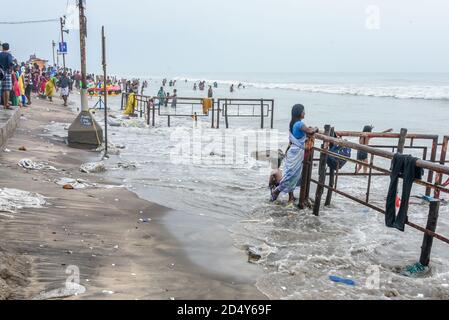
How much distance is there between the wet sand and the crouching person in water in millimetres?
2052

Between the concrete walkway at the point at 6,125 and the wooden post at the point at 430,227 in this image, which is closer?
the wooden post at the point at 430,227

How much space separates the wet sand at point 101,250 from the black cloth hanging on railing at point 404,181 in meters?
1.90

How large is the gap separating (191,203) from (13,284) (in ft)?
13.1

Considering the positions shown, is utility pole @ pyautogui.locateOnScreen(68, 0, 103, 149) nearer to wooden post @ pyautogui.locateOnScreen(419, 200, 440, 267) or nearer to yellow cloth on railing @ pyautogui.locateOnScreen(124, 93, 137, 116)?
wooden post @ pyautogui.locateOnScreen(419, 200, 440, 267)

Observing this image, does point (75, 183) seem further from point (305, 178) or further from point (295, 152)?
point (305, 178)

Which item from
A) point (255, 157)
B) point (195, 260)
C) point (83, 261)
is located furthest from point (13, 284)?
point (255, 157)

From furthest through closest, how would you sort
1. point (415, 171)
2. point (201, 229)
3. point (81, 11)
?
point (81, 11) → point (201, 229) → point (415, 171)

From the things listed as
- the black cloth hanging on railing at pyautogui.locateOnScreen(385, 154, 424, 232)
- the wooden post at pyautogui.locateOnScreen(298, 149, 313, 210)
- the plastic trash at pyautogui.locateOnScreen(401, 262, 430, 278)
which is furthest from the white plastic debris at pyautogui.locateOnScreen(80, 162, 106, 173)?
the plastic trash at pyautogui.locateOnScreen(401, 262, 430, 278)

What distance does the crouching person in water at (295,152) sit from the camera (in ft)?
22.7

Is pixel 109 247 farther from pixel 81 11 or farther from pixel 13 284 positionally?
pixel 81 11

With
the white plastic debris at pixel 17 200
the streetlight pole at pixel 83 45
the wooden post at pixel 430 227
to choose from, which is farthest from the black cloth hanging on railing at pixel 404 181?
the streetlight pole at pixel 83 45

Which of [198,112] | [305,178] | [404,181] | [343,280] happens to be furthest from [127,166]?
[198,112]

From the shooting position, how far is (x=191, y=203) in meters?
7.31

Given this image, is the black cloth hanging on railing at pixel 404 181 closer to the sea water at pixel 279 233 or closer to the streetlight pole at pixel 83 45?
the sea water at pixel 279 233
